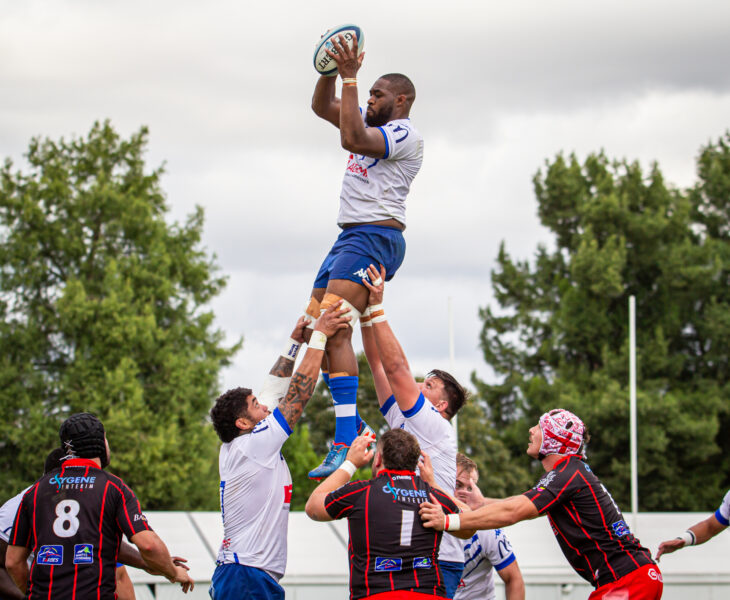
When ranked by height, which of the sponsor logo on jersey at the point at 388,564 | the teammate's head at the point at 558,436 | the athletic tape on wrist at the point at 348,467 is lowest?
the sponsor logo on jersey at the point at 388,564

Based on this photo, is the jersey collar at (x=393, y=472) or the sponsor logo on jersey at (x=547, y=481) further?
the sponsor logo on jersey at (x=547, y=481)

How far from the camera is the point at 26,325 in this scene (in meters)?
33.2

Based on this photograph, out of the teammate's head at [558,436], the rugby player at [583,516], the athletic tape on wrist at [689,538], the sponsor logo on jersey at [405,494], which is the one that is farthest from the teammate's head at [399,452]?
the athletic tape on wrist at [689,538]

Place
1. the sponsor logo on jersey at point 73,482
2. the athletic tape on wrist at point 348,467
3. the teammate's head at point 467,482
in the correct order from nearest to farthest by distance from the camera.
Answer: the sponsor logo on jersey at point 73,482 → the athletic tape on wrist at point 348,467 → the teammate's head at point 467,482

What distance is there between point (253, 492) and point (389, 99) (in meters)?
3.21

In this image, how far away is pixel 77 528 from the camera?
6281 mm

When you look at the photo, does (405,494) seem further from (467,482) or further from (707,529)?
(707,529)

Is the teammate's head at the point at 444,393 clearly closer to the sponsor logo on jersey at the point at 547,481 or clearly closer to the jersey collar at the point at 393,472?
the sponsor logo on jersey at the point at 547,481

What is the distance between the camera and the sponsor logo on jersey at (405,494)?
618 cm

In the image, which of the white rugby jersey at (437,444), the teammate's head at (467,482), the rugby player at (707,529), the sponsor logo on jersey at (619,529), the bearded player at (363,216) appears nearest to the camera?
the sponsor logo on jersey at (619,529)

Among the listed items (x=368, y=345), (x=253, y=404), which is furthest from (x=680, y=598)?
(x=253, y=404)

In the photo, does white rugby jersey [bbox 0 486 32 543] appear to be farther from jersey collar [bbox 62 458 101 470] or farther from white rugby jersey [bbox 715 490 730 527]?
Result: white rugby jersey [bbox 715 490 730 527]

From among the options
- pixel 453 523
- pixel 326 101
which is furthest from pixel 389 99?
pixel 453 523

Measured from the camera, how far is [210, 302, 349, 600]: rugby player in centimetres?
705
